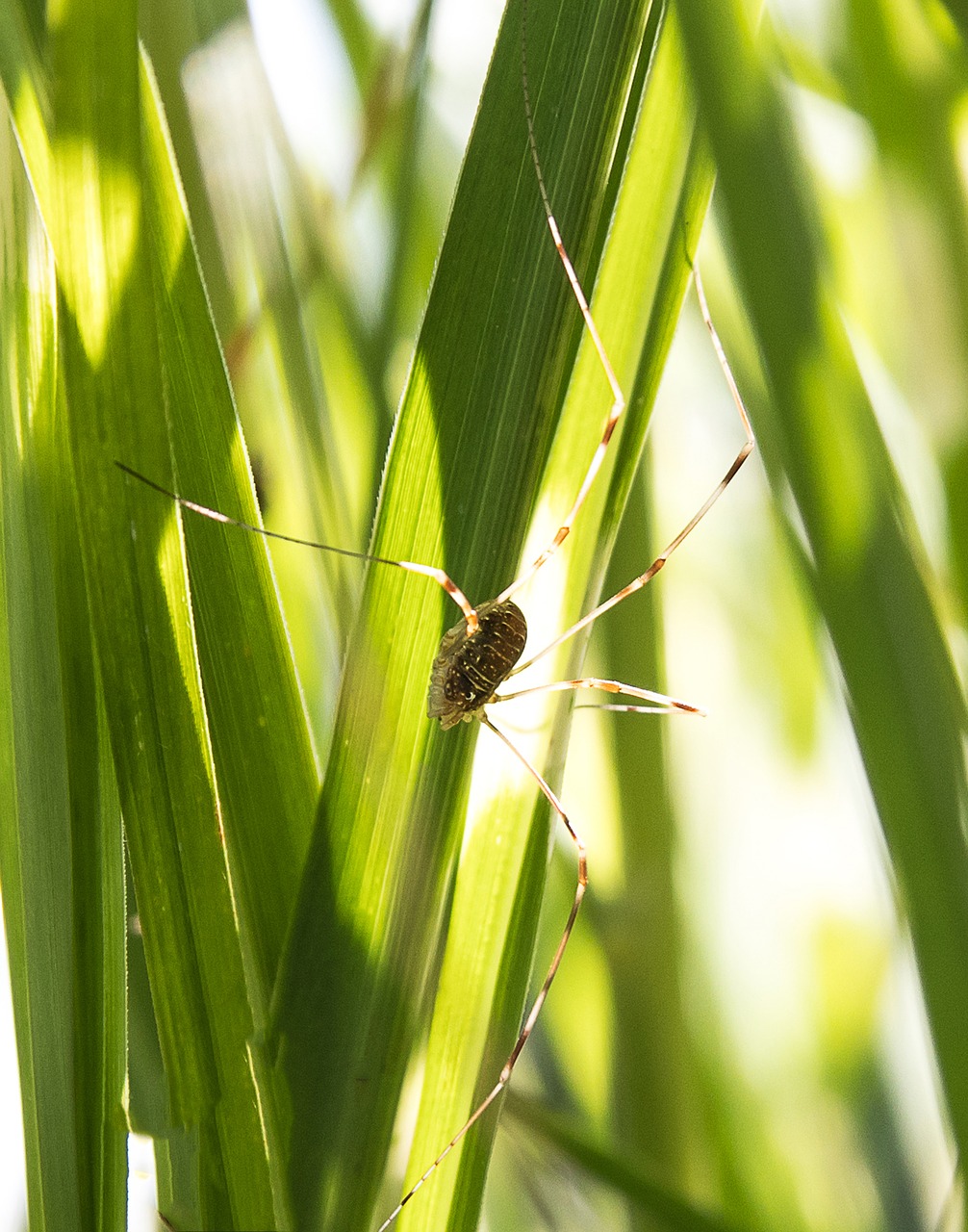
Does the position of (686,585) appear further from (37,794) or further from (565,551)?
(37,794)

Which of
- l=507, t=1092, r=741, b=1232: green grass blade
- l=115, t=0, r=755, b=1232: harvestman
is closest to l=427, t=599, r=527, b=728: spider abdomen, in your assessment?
l=115, t=0, r=755, b=1232: harvestman

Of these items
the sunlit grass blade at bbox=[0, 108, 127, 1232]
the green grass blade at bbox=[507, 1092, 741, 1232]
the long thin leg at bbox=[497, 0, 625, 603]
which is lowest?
the green grass blade at bbox=[507, 1092, 741, 1232]

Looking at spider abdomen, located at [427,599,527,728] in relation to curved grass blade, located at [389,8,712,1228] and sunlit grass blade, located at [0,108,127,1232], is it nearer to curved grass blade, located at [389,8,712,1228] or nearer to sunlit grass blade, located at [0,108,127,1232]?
curved grass blade, located at [389,8,712,1228]

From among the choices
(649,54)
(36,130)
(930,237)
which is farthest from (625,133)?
(930,237)

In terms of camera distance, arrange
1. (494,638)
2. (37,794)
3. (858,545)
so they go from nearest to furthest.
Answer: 1. (858,545)
2. (37,794)
3. (494,638)

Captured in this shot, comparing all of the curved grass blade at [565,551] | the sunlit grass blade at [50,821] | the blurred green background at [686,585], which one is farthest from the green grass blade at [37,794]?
the blurred green background at [686,585]

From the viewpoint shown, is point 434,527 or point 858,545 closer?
point 858,545

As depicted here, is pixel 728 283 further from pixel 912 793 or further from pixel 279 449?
pixel 912 793

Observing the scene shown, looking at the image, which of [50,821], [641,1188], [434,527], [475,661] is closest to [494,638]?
[475,661]

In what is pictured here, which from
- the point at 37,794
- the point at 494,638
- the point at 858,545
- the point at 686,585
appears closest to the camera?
the point at 858,545
